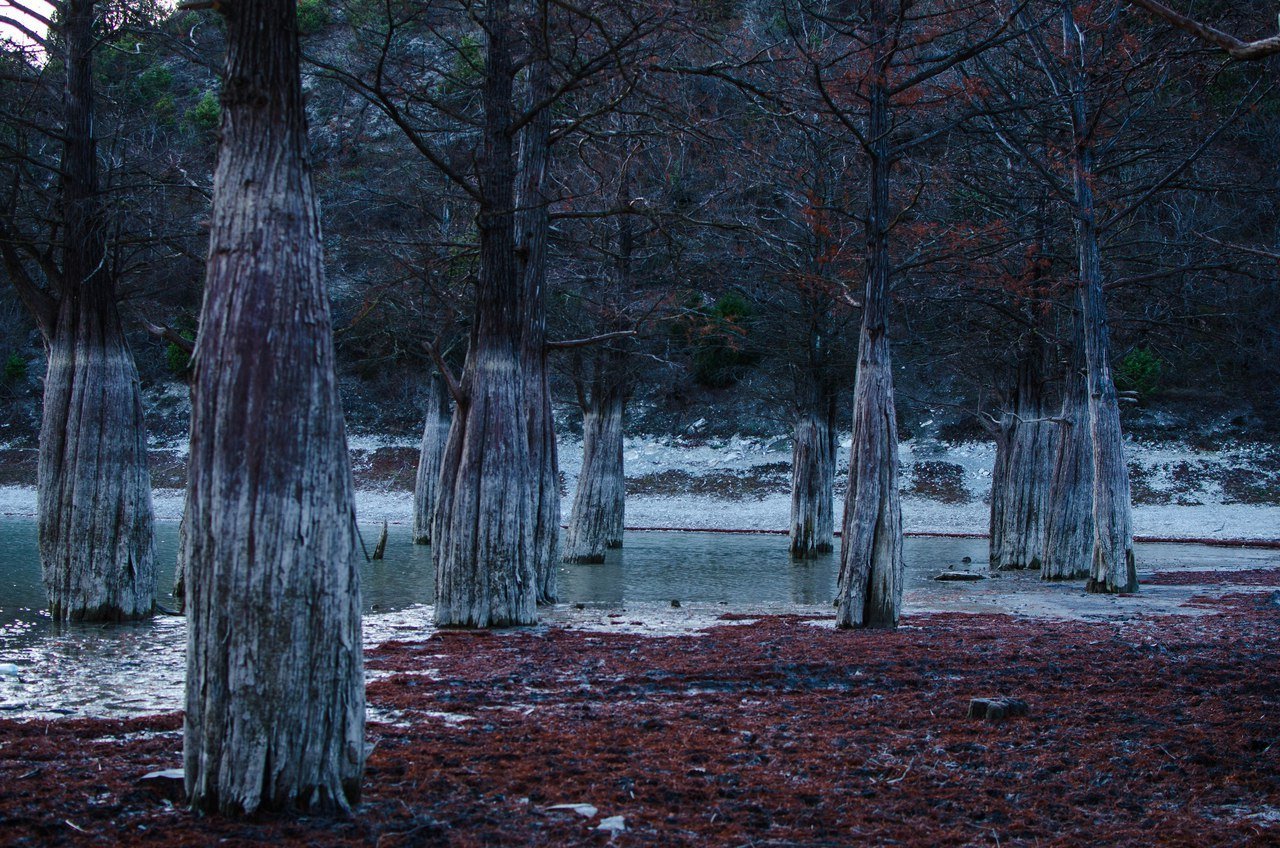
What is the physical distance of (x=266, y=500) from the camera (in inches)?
184

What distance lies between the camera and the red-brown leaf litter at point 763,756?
4.63m

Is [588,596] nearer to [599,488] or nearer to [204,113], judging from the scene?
[599,488]

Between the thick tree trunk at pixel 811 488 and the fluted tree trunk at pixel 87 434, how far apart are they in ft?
59.9

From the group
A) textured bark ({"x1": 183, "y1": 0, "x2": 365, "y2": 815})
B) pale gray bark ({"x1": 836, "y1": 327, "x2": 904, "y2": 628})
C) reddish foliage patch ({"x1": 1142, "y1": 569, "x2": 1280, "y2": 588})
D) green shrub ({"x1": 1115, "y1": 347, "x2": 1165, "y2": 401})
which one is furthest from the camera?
green shrub ({"x1": 1115, "y1": 347, "x2": 1165, "y2": 401})

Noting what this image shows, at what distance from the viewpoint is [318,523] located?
4758 millimetres

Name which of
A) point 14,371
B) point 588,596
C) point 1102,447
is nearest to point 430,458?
point 588,596

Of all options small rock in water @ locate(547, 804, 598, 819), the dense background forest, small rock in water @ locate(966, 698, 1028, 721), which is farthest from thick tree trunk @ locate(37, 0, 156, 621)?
small rock in water @ locate(966, 698, 1028, 721)

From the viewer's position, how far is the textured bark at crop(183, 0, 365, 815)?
15.2ft

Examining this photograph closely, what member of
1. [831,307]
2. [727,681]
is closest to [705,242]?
[831,307]

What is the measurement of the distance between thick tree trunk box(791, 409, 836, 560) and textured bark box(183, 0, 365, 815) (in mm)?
24600

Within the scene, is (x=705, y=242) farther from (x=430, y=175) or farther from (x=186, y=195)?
(x=186, y=195)

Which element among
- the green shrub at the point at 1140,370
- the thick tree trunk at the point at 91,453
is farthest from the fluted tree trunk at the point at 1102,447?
the green shrub at the point at 1140,370

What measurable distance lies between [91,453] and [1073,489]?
1586cm

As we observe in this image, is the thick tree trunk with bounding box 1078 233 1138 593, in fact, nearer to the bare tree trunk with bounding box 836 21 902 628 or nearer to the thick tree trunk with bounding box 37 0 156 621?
the bare tree trunk with bounding box 836 21 902 628
